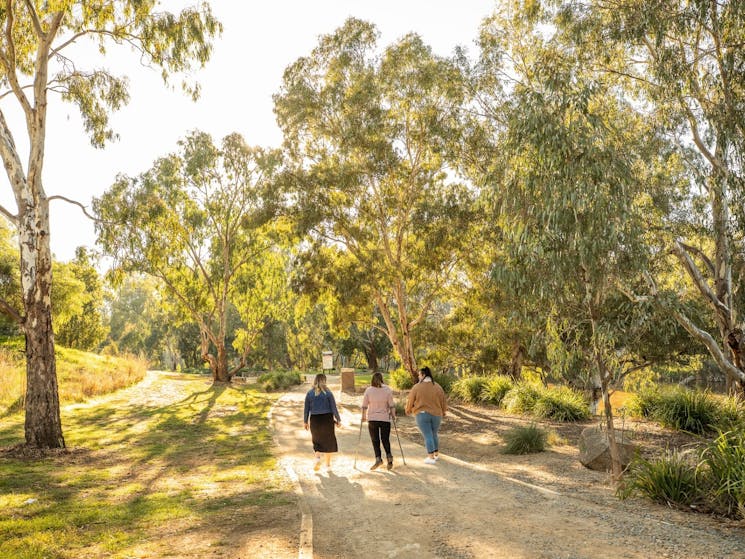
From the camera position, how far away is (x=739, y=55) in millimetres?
13141

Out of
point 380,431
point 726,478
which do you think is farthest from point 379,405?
point 726,478

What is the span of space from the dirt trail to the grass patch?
1043mm

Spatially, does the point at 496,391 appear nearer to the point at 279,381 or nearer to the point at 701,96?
the point at 701,96

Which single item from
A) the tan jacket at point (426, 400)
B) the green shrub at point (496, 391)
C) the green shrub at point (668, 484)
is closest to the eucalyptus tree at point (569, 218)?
the green shrub at point (668, 484)

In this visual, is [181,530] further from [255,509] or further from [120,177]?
[120,177]

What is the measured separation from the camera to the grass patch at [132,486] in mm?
5988

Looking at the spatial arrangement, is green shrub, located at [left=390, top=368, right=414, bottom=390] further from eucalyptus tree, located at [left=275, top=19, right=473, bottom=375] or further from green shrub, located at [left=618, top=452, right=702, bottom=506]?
green shrub, located at [left=618, top=452, right=702, bottom=506]

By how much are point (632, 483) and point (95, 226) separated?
12.7 metres

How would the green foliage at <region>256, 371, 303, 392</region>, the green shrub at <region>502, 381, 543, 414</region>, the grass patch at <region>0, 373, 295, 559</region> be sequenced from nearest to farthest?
the grass patch at <region>0, 373, 295, 559</region> → the green shrub at <region>502, 381, 543, 414</region> → the green foliage at <region>256, 371, 303, 392</region>

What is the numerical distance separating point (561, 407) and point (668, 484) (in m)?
9.30

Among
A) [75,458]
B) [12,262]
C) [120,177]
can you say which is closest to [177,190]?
[120,177]

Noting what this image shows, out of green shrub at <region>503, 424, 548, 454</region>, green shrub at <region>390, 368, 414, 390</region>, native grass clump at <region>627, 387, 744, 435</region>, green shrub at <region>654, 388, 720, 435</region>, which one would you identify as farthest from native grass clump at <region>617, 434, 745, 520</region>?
green shrub at <region>390, 368, 414, 390</region>

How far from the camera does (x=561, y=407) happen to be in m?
16.4

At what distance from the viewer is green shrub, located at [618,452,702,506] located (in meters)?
7.09
